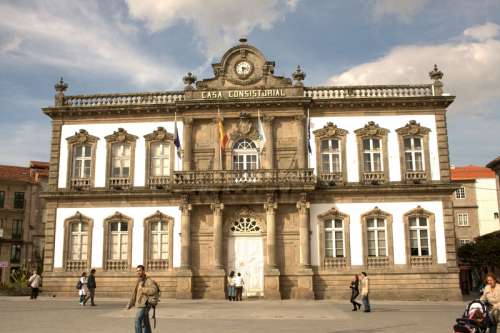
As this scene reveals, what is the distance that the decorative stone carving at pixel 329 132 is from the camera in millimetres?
29000

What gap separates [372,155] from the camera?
94.9ft

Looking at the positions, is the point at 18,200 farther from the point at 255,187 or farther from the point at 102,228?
the point at 255,187

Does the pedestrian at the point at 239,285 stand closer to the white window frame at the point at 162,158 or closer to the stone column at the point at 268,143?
the stone column at the point at 268,143

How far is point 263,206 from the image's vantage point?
2786cm

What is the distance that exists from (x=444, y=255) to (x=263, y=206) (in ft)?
33.4

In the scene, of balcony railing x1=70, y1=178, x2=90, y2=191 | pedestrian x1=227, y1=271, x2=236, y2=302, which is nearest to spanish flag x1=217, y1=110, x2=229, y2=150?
pedestrian x1=227, y1=271, x2=236, y2=302

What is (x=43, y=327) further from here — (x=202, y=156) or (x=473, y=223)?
(x=473, y=223)

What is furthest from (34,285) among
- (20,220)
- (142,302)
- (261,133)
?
(20,220)

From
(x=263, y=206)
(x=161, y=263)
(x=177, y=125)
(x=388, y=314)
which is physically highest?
(x=177, y=125)

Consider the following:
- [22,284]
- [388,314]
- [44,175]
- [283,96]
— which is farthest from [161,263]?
[44,175]

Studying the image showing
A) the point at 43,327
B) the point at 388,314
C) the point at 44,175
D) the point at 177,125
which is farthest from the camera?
the point at 44,175

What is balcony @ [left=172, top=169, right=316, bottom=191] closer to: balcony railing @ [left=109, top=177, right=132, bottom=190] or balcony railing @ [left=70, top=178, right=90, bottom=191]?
balcony railing @ [left=109, top=177, right=132, bottom=190]

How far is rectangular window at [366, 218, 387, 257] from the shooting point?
91.3 ft

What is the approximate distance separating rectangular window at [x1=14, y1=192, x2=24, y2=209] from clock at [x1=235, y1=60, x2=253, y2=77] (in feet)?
123
